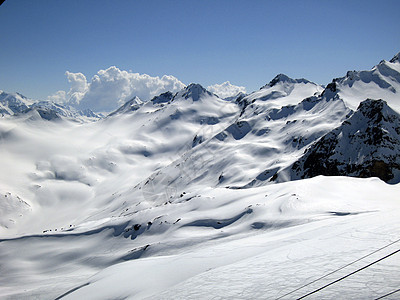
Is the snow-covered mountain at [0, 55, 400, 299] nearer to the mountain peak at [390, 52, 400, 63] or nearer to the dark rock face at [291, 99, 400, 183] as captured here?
the dark rock face at [291, 99, 400, 183]

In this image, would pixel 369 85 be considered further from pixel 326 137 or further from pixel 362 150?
pixel 362 150

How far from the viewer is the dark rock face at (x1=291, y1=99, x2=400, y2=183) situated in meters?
70.5

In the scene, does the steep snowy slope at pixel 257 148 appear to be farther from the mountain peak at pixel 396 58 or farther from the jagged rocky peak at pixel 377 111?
the mountain peak at pixel 396 58

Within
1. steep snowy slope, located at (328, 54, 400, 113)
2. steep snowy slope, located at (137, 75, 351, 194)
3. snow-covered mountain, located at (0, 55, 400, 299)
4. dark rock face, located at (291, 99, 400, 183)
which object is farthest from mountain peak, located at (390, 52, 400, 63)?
dark rock face, located at (291, 99, 400, 183)

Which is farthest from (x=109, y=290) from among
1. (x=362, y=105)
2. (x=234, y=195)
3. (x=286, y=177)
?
(x=362, y=105)

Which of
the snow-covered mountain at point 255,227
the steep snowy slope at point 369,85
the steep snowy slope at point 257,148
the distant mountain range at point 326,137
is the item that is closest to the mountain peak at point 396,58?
the distant mountain range at point 326,137

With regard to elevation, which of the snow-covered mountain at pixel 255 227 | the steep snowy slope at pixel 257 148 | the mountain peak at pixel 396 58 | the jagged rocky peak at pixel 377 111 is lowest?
the snow-covered mountain at pixel 255 227

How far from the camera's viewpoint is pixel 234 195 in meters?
46.6

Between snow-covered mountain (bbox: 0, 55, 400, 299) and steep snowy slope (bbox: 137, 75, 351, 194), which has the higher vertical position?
steep snowy slope (bbox: 137, 75, 351, 194)

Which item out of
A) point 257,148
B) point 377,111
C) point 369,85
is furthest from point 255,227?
point 369,85

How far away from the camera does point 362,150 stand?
74875 mm

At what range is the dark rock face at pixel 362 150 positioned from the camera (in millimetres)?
70500

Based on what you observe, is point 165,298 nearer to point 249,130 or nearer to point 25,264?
point 25,264

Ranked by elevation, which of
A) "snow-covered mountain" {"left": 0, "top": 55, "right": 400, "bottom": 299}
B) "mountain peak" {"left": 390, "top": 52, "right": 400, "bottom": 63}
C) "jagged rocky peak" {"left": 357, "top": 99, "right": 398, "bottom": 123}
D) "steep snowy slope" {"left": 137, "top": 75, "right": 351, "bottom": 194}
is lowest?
"snow-covered mountain" {"left": 0, "top": 55, "right": 400, "bottom": 299}
